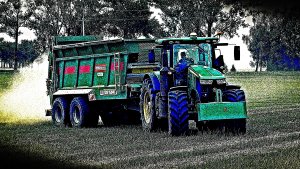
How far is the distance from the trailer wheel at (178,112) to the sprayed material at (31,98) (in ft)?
35.5

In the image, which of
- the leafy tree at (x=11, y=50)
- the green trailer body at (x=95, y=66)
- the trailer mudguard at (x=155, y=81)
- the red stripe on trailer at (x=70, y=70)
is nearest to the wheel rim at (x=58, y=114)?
the green trailer body at (x=95, y=66)

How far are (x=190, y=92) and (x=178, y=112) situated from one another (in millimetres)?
910

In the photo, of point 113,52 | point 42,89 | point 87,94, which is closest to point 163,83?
point 113,52

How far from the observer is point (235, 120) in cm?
1386

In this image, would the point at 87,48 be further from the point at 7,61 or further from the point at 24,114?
the point at 7,61

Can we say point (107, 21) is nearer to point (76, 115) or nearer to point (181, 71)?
point (76, 115)

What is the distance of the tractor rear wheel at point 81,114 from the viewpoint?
18.6m

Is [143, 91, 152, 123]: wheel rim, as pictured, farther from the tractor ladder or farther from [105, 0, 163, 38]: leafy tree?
[105, 0, 163, 38]: leafy tree

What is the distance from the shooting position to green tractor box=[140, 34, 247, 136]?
523 inches

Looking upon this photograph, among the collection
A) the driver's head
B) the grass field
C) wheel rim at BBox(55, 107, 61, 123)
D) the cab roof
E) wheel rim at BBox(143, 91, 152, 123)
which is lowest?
the grass field

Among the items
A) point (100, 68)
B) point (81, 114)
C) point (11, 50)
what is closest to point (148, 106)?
point (100, 68)

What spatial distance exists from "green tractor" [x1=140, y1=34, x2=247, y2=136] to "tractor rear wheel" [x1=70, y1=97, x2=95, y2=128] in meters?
3.53

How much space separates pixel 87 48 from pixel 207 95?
19.8ft

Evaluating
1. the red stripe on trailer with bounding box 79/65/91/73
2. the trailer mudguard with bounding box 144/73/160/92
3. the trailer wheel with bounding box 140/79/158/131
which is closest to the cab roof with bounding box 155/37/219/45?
the trailer mudguard with bounding box 144/73/160/92
